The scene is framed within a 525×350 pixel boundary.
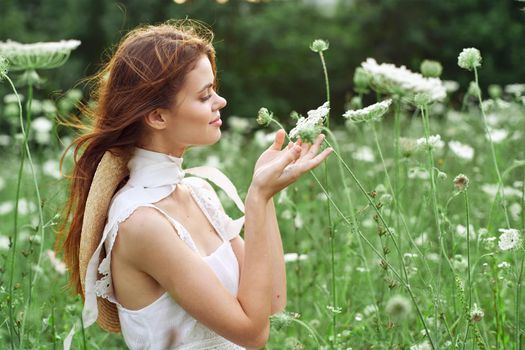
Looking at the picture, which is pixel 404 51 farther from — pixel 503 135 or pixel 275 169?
pixel 275 169

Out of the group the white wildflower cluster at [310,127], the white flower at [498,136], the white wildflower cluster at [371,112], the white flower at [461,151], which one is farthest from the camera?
the white flower at [498,136]

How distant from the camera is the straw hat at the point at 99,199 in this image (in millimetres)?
1654

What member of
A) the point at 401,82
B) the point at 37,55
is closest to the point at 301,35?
the point at 37,55

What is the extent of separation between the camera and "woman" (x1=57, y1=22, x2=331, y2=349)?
1533 millimetres

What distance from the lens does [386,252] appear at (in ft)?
5.18

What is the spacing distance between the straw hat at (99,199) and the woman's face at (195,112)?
0.38 ft

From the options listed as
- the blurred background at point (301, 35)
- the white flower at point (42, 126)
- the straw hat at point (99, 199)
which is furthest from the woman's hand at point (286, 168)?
the blurred background at point (301, 35)

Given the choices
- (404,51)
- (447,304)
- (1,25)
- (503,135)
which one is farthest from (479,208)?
(404,51)

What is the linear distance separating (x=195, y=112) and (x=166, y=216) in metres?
0.21

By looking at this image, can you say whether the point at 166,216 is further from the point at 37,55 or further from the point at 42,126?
the point at 42,126

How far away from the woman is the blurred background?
12.1 metres

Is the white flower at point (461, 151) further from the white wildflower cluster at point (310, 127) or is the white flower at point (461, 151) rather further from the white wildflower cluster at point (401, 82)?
the white wildflower cluster at point (310, 127)

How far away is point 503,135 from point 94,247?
7.47 feet

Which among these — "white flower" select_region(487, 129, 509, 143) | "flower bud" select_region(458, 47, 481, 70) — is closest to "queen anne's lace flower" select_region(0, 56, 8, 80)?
Result: "flower bud" select_region(458, 47, 481, 70)
